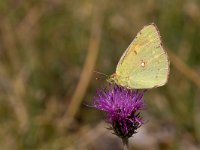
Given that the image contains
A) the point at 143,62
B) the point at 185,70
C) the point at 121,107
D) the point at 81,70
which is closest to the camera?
the point at 121,107

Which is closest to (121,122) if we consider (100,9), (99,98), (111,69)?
(99,98)

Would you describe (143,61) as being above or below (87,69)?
below

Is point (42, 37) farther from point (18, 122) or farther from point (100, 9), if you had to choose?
point (18, 122)

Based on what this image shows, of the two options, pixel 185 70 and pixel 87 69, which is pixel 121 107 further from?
pixel 87 69

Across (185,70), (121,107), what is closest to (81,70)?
(185,70)

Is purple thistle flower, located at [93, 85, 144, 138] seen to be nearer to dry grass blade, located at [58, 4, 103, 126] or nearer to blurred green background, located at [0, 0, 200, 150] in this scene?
blurred green background, located at [0, 0, 200, 150]

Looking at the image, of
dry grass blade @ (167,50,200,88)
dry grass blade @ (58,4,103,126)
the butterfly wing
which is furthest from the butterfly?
dry grass blade @ (58,4,103,126)
